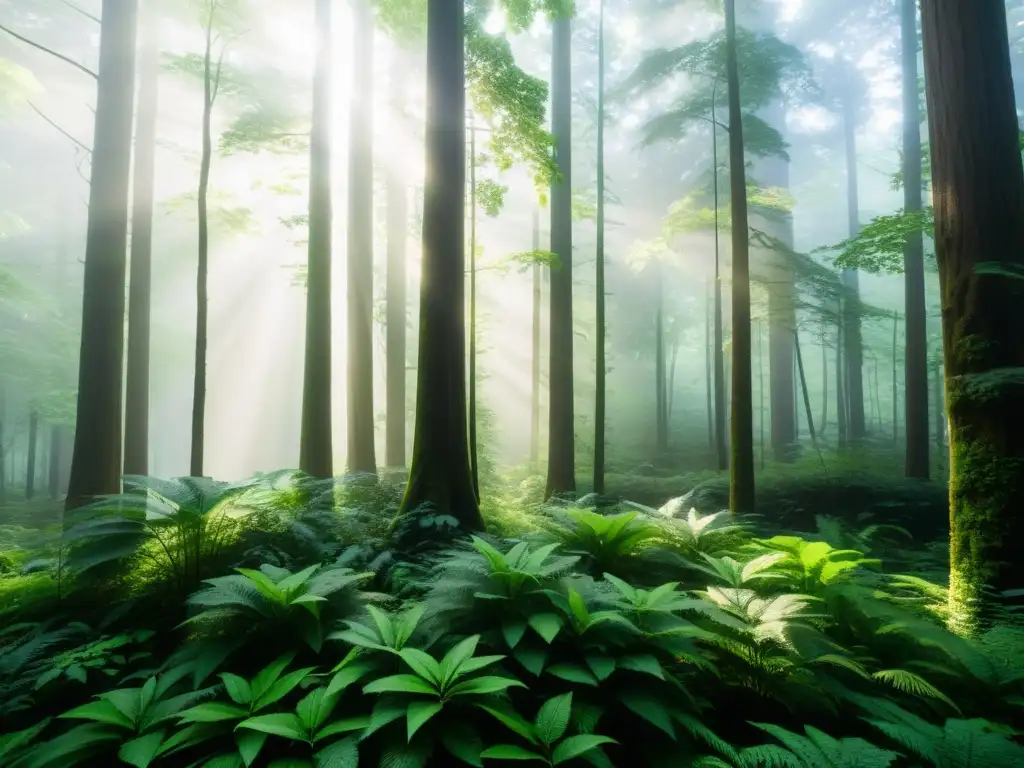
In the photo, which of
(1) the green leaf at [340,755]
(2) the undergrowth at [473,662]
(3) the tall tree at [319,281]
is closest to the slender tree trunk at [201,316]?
(3) the tall tree at [319,281]

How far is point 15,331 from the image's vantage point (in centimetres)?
2220

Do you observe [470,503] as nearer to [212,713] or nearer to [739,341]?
[212,713]

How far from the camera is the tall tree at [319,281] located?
945cm

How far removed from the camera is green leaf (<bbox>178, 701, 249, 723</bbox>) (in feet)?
8.48

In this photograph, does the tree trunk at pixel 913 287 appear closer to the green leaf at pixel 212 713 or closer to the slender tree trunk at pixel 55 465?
the green leaf at pixel 212 713

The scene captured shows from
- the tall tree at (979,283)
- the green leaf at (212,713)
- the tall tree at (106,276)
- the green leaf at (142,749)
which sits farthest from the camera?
the tall tree at (106,276)

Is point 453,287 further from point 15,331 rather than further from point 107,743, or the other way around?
point 15,331

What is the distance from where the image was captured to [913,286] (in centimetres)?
1427

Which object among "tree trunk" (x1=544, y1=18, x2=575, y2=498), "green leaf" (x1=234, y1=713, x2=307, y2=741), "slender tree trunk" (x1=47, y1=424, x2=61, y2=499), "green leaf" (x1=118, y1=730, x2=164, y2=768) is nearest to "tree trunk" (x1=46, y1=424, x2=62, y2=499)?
"slender tree trunk" (x1=47, y1=424, x2=61, y2=499)

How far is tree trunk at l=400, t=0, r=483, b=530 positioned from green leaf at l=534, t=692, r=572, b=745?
3759mm

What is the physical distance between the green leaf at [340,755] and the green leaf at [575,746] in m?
0.94

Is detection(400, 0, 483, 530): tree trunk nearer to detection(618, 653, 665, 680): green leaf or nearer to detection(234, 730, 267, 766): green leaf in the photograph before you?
detection(618, 653, 665, 680): green leaf

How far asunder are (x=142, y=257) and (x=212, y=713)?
45.3 ft

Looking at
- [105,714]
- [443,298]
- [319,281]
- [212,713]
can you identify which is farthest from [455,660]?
[319,281]
